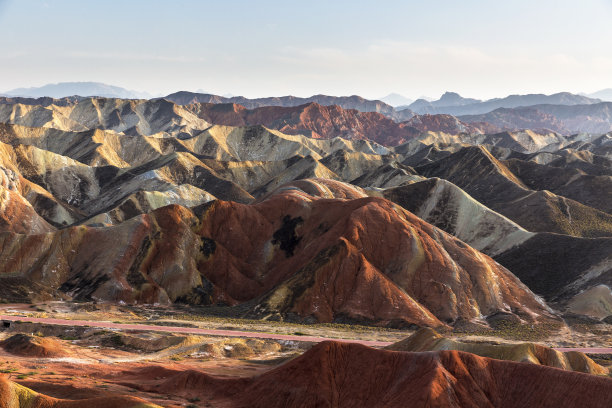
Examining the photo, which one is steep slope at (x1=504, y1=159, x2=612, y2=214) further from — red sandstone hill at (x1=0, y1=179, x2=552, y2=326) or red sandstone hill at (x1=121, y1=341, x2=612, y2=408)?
red sandstone hill at (x1=121, y1=341, x2=612, y2=408)

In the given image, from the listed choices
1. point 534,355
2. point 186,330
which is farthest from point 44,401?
point 534,355

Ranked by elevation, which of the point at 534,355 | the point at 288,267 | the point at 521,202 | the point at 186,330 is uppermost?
the point at 521,202

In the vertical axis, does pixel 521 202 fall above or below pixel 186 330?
above

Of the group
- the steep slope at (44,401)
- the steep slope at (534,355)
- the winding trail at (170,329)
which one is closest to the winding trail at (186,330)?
the winding trail at (170,329)

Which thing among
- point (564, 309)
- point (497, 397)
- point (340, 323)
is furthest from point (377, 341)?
point (564, 309)

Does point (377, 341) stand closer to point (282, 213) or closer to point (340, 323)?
point (340, 323)

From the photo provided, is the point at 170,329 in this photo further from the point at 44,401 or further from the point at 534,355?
the point at 534,355
